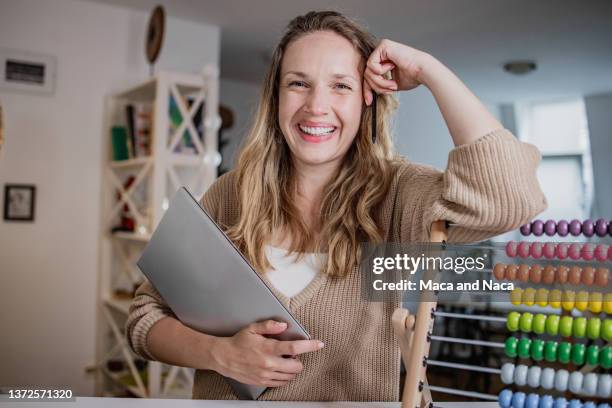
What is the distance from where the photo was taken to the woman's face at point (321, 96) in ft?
3.53

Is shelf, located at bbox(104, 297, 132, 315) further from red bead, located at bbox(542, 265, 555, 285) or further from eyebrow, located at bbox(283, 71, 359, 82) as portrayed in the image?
red bead, located at bbox(542, 265, 555, 285)

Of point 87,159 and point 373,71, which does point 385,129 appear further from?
point 87,159

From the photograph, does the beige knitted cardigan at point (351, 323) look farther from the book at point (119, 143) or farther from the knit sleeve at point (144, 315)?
the book at point (119, 143)

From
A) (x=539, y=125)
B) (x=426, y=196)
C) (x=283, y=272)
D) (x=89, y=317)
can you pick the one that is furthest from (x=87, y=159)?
(x=539, y=125)

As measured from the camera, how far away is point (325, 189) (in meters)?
1.19

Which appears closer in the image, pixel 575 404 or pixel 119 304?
pixel 575 404

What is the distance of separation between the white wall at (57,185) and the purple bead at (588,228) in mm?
3333

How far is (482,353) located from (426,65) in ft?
14.8

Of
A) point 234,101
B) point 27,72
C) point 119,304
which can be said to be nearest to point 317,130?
point 119,304

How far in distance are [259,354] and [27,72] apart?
3.22m

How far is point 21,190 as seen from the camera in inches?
134

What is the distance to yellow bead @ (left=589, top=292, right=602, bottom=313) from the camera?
0.74 meters

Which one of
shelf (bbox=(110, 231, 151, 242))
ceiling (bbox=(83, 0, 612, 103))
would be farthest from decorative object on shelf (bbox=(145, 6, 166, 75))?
shelf (bbox=(110, 231, 151, 242))

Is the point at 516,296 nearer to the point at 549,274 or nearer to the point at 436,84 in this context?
the point at 549,274
